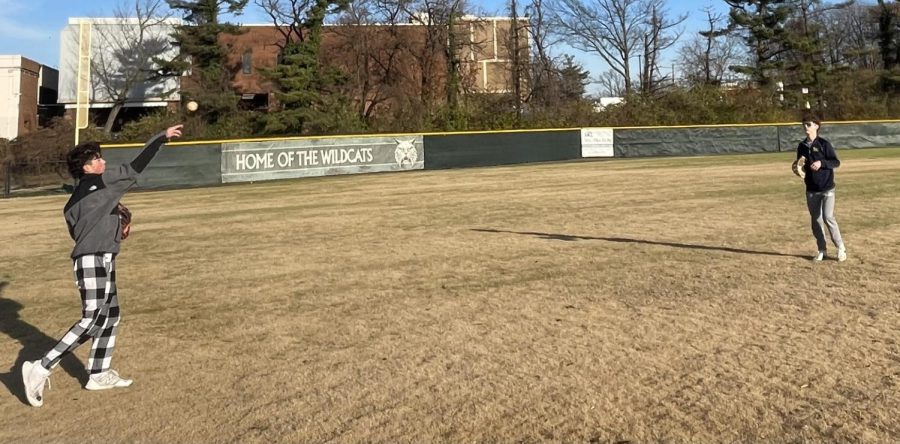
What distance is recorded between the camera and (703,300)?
6.71 meters

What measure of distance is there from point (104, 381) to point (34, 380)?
1.50 ft

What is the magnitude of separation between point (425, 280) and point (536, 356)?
3186mm

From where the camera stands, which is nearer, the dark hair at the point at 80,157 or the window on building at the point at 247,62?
the dark hair at the point at 80,157

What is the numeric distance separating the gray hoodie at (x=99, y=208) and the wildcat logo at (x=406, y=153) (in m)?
27.8

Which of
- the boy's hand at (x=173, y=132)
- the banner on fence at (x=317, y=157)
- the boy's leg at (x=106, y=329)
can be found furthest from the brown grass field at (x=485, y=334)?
the banner on fence at (x=317, y=157)

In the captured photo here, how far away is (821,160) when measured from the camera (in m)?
8.12

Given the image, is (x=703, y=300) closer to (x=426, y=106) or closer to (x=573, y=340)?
(x=573, y=340)

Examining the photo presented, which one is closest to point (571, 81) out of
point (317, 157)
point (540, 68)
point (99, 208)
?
point (540, 68)

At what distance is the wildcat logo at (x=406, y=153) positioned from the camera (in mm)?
32531

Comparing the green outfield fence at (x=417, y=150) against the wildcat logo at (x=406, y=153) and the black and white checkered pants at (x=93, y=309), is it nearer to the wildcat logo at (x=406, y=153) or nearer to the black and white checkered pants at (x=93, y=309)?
the wildcat logo at (x=406, y=153)

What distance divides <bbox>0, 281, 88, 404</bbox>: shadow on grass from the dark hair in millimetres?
1675

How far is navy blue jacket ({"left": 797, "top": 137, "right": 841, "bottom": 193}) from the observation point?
A: 8.16m

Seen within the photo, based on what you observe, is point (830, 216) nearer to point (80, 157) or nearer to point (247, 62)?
point (80, 157)

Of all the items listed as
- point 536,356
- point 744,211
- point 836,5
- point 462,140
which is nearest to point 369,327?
point 536,356
